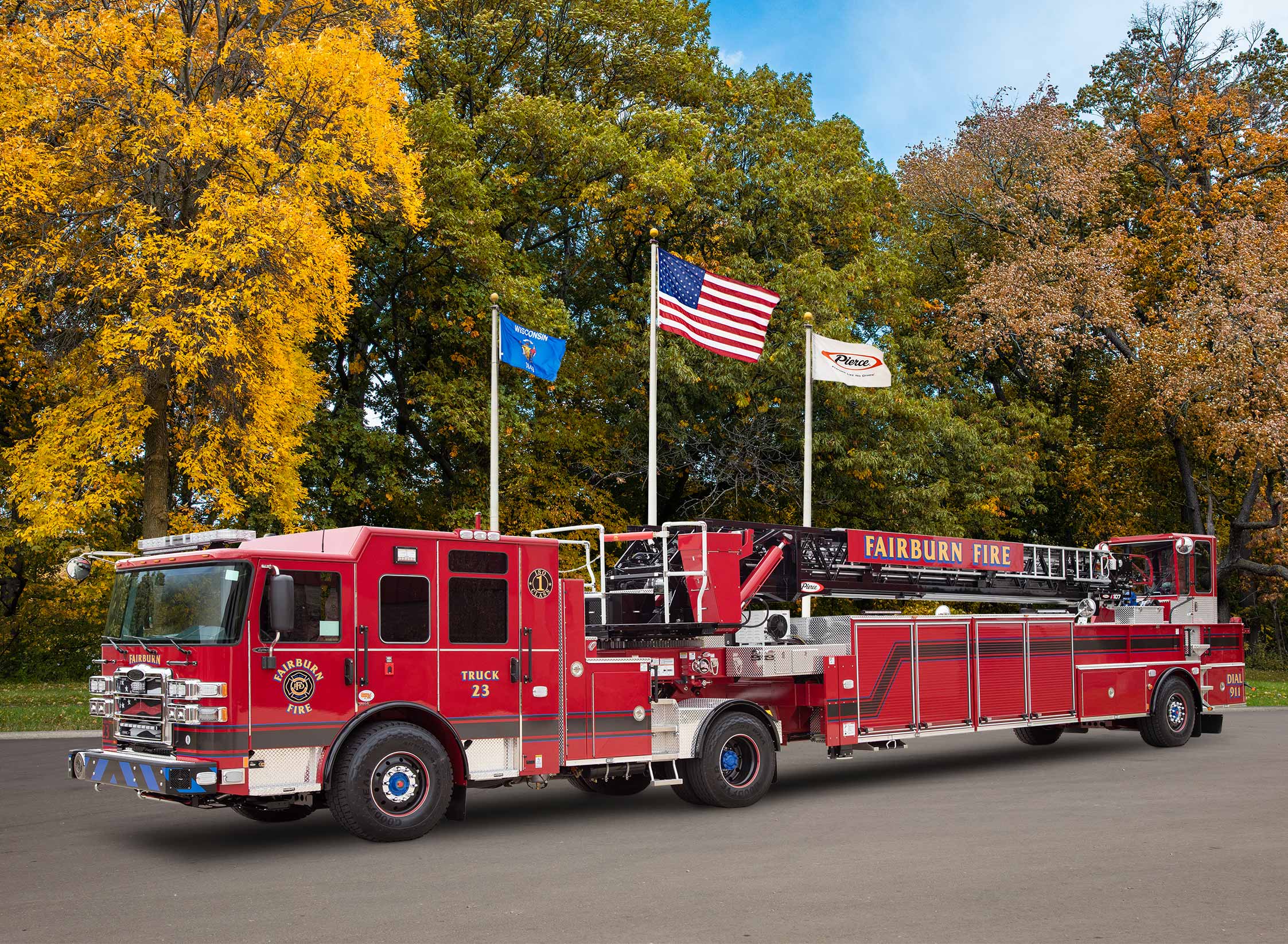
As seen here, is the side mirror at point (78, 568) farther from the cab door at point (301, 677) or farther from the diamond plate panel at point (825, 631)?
the diamond plate panel at point (825, 631)

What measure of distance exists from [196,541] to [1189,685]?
49.6ft

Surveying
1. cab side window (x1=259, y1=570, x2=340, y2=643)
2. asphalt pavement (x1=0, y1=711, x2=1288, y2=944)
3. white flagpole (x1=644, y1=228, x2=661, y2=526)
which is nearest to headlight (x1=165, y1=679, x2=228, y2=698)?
cab side window (x1=259, y1=570, x2=340, y2=643)

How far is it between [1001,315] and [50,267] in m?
25.6

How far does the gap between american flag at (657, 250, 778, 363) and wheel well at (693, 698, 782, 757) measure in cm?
850

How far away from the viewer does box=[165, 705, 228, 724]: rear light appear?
9.67 metres

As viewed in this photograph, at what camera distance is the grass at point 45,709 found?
20766 millimetres

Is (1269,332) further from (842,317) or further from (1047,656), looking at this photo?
(1047,656)

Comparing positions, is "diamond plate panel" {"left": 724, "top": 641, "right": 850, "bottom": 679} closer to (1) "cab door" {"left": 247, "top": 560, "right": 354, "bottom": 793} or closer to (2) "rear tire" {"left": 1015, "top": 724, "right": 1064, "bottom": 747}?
(1) "cab door" {"left": 247, "top": 560, "right": 354, "bottom": 793}

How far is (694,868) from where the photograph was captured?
30.9ft

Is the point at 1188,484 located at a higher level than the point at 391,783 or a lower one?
higher

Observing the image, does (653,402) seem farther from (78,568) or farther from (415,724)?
(78,568)

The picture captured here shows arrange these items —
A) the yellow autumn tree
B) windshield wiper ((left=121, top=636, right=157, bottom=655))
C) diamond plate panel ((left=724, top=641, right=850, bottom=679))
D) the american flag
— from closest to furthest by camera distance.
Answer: windshield wiper ((left=121, top=636, right=157, bottom=655))
diamond plate panel ((left=724, top=641, right=850, bottom=679))
the american flag
the yellow autumn tree

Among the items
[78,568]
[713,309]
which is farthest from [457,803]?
[713,309]

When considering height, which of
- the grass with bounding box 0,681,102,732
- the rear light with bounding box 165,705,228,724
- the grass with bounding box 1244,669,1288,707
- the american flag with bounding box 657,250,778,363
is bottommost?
the grass with bounding box 1244,669,1288,707
